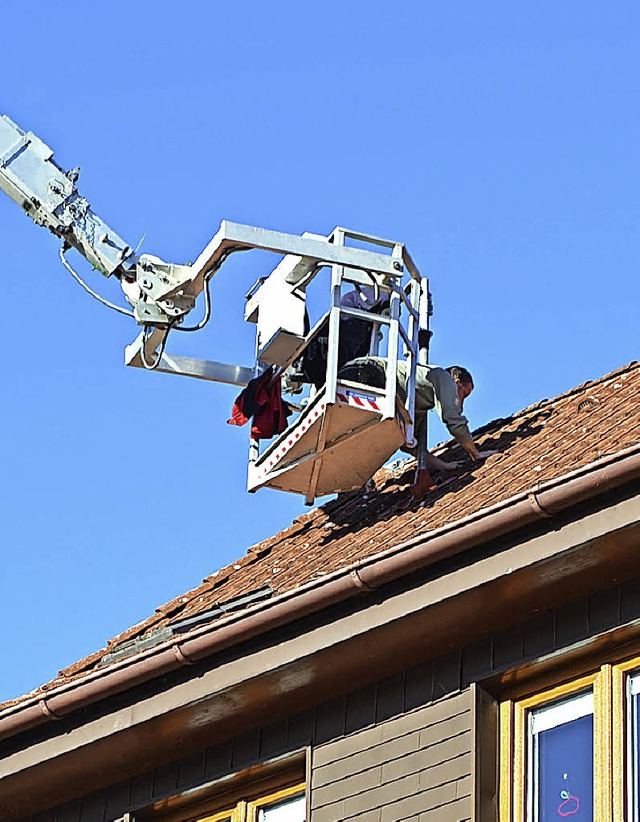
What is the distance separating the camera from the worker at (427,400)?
16031 mm

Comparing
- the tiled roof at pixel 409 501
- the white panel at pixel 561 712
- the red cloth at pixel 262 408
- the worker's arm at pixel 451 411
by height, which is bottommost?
the white panel at pixel 561 712

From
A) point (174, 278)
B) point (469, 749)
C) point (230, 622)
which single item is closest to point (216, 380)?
point (174, 278)

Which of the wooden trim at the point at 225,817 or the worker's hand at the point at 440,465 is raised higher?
the worker's hand at the point at 440,465

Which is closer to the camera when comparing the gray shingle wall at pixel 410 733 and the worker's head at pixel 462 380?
the gray shingle wall at pixel 410 733

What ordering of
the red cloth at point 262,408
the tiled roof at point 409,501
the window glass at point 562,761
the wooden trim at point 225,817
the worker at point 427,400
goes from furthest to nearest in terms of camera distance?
the red cloth at point 262,408, the worker at point 427,400, the tiled roof at point 409,501, the wooden trim at point 225,817, the window glass at point 562,761

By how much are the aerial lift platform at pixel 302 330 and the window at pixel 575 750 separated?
4078 millimetres

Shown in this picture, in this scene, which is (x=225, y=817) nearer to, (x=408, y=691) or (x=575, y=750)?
(x=408, y=691)

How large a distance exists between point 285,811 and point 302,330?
4.73m

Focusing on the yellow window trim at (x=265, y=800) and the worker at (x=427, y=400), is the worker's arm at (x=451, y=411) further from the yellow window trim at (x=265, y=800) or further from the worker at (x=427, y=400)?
the yellow window trim at (x=265, y=800)

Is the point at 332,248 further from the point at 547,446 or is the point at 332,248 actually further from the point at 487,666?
the point at 487,666

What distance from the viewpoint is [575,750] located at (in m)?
11.7

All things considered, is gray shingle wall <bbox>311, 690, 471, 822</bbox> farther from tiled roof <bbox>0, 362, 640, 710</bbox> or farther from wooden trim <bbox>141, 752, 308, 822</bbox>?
tiled roof <bbox>0, 362, 640, 710</bbox>

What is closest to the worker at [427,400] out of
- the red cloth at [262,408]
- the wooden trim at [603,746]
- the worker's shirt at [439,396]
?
the worker's shirt at [439,396]

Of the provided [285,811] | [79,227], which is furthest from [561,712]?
[79,227]
